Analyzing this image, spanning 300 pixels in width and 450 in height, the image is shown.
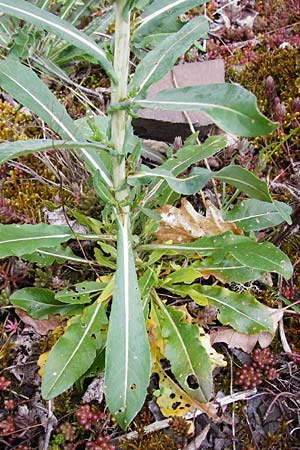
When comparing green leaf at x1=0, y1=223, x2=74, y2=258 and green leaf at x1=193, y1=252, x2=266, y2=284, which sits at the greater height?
green leaf at x1=0, y1=223, x2=74, y2=258

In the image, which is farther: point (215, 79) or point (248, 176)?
point (215, 79)

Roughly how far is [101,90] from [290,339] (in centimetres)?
178

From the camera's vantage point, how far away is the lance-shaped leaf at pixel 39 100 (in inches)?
78.6

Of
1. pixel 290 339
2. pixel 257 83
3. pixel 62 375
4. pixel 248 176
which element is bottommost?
pixel 290 339

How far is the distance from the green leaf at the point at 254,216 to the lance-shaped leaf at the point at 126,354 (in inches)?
25.6

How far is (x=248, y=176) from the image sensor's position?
182 centimetres

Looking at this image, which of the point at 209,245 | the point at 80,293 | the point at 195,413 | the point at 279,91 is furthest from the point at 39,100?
the point at 279,91

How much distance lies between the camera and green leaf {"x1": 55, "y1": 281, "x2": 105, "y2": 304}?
207 cm

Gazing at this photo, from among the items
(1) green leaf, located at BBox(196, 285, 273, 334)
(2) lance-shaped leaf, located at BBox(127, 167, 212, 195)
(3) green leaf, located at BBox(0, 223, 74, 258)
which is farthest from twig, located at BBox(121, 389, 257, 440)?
(2) lance-shaped leaf, located at BBox(127, 167, 212, 195)

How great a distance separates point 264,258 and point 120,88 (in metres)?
0.84

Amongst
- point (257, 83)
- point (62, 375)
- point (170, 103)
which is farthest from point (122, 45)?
point (257, 83)

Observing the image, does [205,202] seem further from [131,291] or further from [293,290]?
[131,291]

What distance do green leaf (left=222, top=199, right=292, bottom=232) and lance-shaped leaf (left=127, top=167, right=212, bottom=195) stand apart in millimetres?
540

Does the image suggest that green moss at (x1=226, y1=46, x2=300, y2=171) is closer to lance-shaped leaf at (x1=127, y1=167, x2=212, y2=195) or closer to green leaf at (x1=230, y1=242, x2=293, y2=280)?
green leaf at (x1=230, y1=242, x2=293, y2=280)
